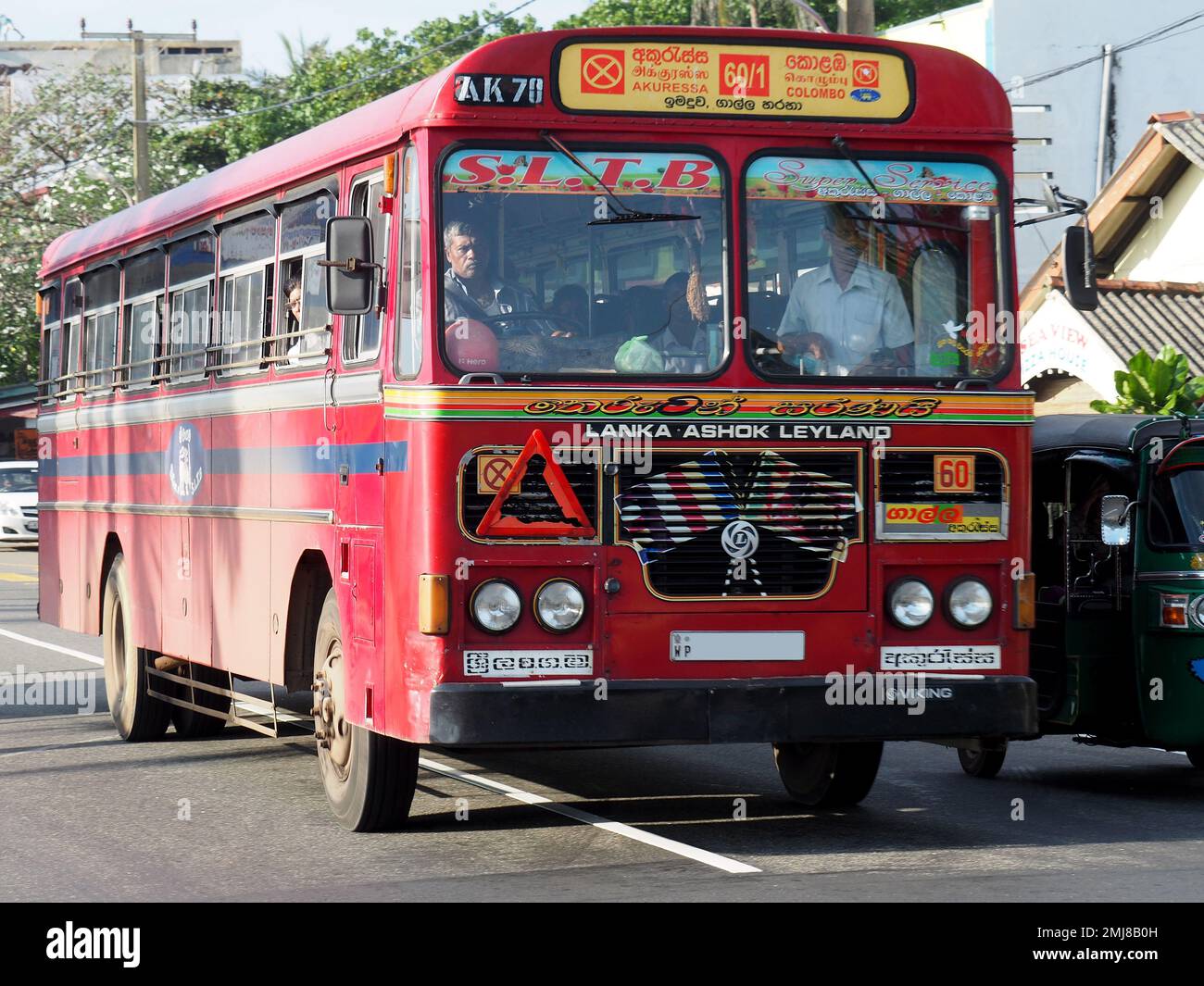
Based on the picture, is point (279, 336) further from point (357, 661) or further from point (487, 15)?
point (487, 15)

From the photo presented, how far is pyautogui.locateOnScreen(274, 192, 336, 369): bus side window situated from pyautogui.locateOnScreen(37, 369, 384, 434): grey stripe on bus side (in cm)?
14

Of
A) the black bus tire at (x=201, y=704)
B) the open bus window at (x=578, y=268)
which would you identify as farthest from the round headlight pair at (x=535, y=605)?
the black bus tire at (x=201, y=704)

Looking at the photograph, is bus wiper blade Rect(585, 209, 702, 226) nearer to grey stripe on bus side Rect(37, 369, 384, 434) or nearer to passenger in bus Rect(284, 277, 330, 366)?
grey stripe on bus side Rect(37, 369, 384, 434)

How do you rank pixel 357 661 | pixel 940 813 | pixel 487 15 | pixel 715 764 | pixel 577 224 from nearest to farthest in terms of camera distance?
1. pixel 577 224
2. pixel 357 661
3. pixel 940 813
4. pixel 715 764
5. pixel 487 15

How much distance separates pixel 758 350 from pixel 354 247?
177cm

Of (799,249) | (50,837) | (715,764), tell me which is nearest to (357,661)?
(50,837)

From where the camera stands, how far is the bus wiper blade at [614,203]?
8.26m

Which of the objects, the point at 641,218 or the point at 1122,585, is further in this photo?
the point at 1122,585

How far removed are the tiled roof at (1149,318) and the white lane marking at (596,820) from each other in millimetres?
14988

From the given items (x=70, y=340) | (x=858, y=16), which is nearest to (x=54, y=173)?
(x=858, y=16)

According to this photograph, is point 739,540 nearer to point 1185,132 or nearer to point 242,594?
point 242,594

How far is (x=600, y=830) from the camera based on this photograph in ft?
30.5

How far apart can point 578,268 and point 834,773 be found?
3.15 m

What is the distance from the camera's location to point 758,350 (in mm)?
8438
